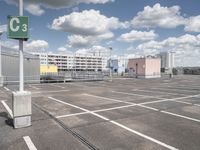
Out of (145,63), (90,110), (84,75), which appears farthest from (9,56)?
(145,63)

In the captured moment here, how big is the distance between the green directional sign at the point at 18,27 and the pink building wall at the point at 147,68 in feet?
122

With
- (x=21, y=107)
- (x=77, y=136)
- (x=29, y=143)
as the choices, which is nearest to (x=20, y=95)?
(x=21, y=107)

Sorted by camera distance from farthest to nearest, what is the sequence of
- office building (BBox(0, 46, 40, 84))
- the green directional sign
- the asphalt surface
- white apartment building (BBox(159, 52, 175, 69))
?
white apartment building (BBox(159, 52, 175, 69)) < office building (BBox(0, 46, 40, 84)) < the green directional sign < the asphalt surface

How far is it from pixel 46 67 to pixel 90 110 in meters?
34.0

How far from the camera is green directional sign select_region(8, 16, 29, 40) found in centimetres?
536

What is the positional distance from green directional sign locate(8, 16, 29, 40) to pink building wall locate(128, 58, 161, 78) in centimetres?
3727

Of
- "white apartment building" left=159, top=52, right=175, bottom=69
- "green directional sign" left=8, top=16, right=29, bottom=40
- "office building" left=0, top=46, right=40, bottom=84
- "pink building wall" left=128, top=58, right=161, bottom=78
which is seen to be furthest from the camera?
"white apartment building" left=159, top=52, right=175, bottom=69

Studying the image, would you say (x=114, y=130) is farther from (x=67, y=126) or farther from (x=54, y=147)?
(x=54, y=147)

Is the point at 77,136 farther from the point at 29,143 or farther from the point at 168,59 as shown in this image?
the point at 168,59

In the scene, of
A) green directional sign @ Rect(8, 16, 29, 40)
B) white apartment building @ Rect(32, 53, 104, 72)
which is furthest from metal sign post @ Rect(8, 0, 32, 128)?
white apartment building @ Rect(32, 53, 104, 72)

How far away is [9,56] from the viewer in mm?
20656

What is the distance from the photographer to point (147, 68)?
136 ft

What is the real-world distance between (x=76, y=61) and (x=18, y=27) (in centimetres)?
12865

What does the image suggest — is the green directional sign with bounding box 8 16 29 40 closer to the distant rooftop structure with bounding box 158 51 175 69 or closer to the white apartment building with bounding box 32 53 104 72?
the distant rooftop structure with bounding box 158 51 175 69
